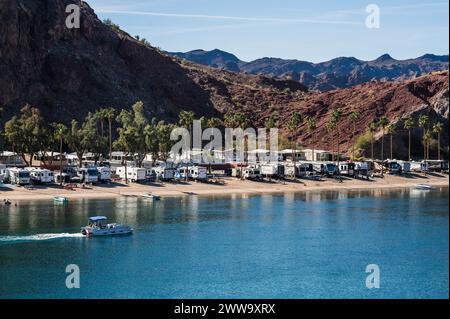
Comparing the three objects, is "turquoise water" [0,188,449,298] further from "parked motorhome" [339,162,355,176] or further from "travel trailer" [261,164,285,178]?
"parked motorhome" [339,162,355,176]

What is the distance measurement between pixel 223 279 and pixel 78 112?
13478 cm

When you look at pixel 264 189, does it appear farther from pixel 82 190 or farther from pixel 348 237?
pixel 348 237

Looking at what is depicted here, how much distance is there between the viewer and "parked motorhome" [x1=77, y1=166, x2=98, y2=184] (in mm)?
126562

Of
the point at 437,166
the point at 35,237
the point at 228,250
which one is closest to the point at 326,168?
the point at 437,166

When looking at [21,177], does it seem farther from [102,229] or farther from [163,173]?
[102,229]

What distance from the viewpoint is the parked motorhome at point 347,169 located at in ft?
503

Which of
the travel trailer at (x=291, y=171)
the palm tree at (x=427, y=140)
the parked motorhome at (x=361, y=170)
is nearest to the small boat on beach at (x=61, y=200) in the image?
the travel trailer at (x=291, y=171)

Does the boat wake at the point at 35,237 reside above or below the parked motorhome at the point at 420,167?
below

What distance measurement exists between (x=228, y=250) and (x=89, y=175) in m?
54.4

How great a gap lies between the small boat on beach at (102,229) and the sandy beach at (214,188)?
30.7m

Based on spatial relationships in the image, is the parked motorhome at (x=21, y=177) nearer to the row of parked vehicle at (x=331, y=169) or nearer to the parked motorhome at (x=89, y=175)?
the parked motorhome at (x=89, y=175)

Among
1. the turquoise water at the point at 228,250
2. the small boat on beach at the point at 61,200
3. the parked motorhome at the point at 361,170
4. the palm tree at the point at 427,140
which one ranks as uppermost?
the palm tree at the point at 427,140

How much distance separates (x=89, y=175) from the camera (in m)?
127

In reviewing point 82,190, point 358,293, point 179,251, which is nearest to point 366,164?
point 82,190
